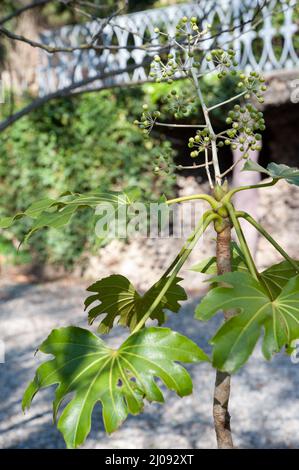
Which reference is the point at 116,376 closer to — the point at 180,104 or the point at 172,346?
the point at 172,346

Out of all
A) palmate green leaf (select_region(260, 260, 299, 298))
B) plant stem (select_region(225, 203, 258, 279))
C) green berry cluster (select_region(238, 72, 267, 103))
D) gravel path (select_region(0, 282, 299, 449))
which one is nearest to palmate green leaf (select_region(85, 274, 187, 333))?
palmate green leaf (select_region(260, 260, 299, 298))

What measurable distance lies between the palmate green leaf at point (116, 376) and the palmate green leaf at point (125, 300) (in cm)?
39

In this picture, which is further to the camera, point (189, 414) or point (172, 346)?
point (189, 414)

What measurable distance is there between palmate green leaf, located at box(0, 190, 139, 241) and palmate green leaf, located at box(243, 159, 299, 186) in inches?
10.8

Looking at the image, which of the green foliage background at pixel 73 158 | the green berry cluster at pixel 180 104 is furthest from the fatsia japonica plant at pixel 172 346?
the green foliage background at pixel 73 158

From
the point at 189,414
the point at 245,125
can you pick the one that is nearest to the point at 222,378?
the point at 245,125

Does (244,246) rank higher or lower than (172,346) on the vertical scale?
higher

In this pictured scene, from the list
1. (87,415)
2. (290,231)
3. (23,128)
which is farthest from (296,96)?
(87,415)

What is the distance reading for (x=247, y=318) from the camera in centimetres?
113

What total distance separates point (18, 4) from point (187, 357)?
9.26m

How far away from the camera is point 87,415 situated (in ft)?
3.76

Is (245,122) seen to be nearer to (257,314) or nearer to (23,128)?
(257,314)

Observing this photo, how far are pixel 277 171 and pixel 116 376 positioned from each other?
0.60 metres

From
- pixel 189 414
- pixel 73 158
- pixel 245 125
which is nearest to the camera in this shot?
pixel 245 125
